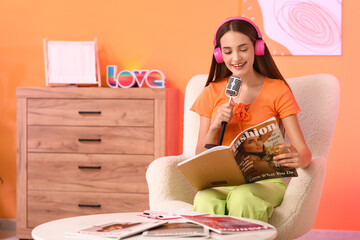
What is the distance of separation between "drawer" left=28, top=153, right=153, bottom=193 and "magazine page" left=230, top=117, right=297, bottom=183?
4.23 ft

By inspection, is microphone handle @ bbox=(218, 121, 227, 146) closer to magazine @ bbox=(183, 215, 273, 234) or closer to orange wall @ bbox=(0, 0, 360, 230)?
magazine @ bbox=(183, 215, 273, 234)

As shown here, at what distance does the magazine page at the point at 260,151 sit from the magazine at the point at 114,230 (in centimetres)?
44

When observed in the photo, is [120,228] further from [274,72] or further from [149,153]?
[149,153]

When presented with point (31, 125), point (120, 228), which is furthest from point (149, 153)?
point (120, 228)

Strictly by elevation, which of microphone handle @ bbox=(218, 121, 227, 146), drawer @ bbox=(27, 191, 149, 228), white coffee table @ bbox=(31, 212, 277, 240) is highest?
microphone handle @ bbox=(218, 121, 227, 146)

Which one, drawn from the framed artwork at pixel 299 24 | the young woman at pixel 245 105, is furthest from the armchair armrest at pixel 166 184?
the framed artwork at pixel 299 24

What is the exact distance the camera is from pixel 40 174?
10.2 feet

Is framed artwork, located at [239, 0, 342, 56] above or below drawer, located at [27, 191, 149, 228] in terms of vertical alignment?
above

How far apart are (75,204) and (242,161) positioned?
1625 millimetres

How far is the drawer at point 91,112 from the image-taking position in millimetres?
3006

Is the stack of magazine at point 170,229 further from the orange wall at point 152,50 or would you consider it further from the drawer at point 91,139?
the orange wall at point 152,50

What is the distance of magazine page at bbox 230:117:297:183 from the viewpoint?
1670 millimetres

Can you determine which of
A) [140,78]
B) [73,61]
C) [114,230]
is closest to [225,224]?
[114,230]

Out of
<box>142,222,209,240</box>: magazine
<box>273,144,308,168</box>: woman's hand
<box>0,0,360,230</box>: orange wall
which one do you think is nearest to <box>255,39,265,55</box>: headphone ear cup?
<box>273,144,308,168</box>: woman's hand
